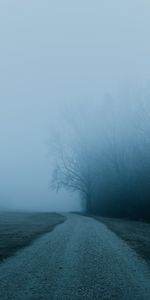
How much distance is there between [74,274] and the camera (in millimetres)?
11102

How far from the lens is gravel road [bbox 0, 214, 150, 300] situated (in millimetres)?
9016

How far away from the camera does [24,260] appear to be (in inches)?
528

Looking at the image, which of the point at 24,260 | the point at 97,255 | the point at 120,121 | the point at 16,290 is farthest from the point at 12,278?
the point at 120,121

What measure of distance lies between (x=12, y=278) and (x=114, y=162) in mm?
43695

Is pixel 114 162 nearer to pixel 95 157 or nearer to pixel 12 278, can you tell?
pixel 95 157

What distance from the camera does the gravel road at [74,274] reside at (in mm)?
9016

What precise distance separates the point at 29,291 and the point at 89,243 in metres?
9.17

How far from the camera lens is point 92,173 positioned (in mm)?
58656

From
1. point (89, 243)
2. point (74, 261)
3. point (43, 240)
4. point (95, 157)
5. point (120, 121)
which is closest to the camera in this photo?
point (74, 261)

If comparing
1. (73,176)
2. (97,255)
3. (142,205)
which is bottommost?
(97,255)

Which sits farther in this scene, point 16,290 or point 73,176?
point 73,176

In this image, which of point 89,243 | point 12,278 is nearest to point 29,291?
point 12,278

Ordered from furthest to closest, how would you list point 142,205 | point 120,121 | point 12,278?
point 120,121, point 142,205, point 12,278

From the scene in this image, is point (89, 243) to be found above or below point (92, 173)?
below
